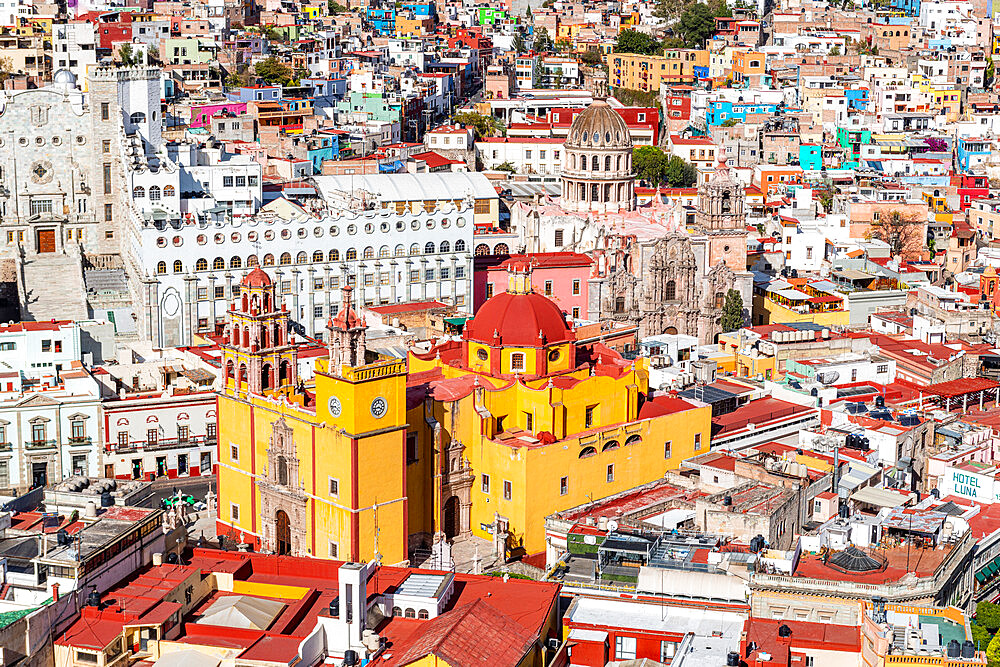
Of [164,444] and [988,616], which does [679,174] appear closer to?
[164,444]

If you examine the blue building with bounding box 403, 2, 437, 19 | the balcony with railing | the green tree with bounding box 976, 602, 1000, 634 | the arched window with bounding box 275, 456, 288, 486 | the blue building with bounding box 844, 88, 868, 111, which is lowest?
the green tree with bounding box 976, 602, 1000, 634

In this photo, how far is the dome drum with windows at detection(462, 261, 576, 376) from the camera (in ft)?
193

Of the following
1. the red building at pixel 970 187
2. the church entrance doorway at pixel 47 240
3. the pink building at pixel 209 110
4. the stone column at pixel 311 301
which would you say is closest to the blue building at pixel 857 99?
the red building at pixel 970 187

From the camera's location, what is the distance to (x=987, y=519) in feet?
179

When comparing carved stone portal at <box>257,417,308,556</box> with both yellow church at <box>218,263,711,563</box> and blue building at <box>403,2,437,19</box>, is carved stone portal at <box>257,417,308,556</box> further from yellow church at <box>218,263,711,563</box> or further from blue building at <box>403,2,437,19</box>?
blue building at <box>403,2,437,19</box>

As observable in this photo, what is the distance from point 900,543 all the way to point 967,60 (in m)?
116

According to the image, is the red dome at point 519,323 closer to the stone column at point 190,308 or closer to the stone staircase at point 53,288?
the stone column at point 190,308

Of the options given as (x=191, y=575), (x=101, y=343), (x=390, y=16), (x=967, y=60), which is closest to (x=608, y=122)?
(x=101, y=343)

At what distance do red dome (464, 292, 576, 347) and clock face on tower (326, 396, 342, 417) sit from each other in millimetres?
8309

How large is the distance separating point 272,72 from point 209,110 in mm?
24950

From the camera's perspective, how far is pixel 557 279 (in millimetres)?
82688

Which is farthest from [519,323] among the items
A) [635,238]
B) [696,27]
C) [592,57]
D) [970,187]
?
[696,27]

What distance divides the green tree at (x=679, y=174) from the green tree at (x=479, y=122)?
16.0m

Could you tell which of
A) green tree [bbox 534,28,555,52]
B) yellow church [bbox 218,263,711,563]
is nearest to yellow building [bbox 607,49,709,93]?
green tree [bbox 534,28,555,52]
